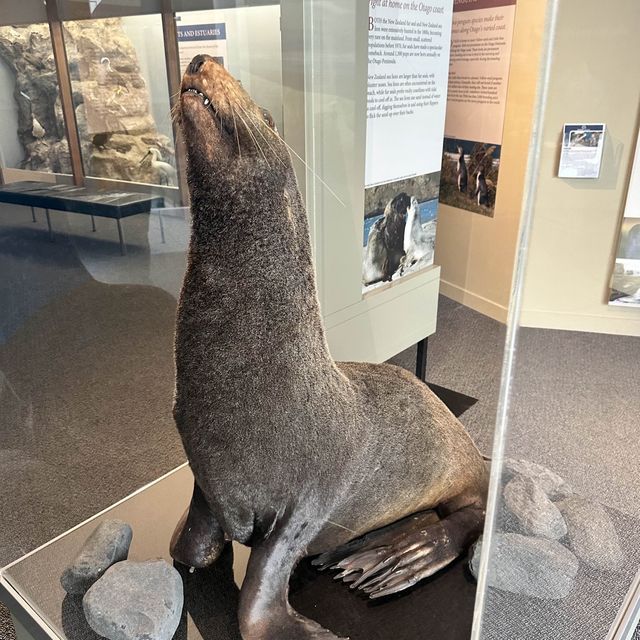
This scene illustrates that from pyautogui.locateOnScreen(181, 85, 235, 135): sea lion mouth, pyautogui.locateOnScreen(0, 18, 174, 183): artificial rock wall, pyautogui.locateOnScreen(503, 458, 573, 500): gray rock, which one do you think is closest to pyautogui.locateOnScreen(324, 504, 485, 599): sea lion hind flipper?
pyautogui.locateOnScreen(503, 458, 573, 500): gray rock

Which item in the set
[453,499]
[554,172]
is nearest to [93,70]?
[554,172]

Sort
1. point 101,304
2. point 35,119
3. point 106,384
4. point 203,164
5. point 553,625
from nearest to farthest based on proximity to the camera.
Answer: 1. point 203,164
2. point 553,625
3. point 35,119
4. point 101,304
5. point 106,384

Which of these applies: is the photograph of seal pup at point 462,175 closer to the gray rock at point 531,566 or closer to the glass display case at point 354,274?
the glass display case at point 354,274

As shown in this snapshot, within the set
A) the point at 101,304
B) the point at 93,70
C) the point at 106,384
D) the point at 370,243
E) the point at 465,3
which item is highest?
the point at 465,3

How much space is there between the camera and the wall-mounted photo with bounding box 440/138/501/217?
1.24 metres

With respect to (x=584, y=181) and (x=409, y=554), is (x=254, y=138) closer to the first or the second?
(x=584, y=181)

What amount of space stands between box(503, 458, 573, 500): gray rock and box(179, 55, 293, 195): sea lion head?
25.4 inches

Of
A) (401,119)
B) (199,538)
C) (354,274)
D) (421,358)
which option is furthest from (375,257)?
(199,538)

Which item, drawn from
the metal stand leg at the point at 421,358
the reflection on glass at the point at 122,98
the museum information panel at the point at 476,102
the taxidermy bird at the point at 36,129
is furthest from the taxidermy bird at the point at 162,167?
the metal stand leg at the point at 421,358

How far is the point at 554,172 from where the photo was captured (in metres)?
0.84

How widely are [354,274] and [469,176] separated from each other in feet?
1.19

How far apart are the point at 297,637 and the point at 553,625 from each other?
46 cm

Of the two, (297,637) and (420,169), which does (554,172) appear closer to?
(420,169)

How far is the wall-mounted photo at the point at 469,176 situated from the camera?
1.24m
